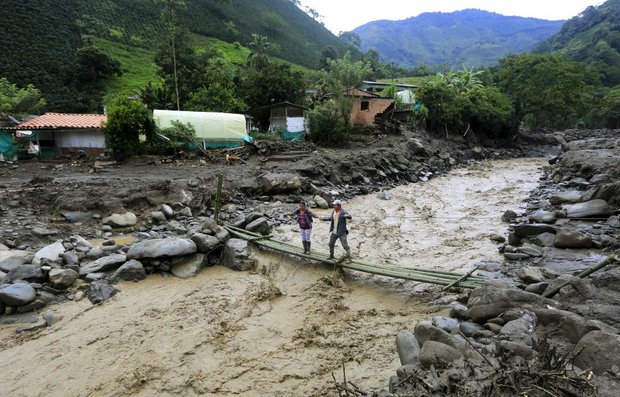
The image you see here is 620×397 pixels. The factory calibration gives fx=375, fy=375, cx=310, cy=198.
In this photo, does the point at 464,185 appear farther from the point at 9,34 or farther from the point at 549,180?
the point at 9,34

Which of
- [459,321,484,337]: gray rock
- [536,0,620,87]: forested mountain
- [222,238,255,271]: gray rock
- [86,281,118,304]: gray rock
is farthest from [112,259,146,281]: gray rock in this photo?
[536,0,620,87]: forested mountain

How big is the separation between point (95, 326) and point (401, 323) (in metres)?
6.49

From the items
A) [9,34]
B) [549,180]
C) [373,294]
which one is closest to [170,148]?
[373,294]

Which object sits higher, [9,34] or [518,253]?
[9,34]

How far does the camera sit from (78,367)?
22.2 feet

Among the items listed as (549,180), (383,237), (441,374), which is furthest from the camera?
(549,180)

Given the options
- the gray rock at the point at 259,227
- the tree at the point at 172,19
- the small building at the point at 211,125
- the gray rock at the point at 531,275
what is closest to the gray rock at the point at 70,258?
the gray rock at the point at 259,227

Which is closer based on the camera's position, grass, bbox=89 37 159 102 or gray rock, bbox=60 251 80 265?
gray rock, bbox=60 251 80 265

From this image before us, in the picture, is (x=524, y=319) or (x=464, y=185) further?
(x=464, y=185)

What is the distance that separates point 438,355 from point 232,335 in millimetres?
4203

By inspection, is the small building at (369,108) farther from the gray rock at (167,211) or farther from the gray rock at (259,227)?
the gray rock at (259,227)

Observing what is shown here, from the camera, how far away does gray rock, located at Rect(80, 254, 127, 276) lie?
1017cm

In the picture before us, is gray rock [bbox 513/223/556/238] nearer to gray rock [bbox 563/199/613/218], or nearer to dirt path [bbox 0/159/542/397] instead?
dirt path [bbox 0/159/542/397]

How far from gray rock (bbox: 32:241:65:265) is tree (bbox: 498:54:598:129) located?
146ft
